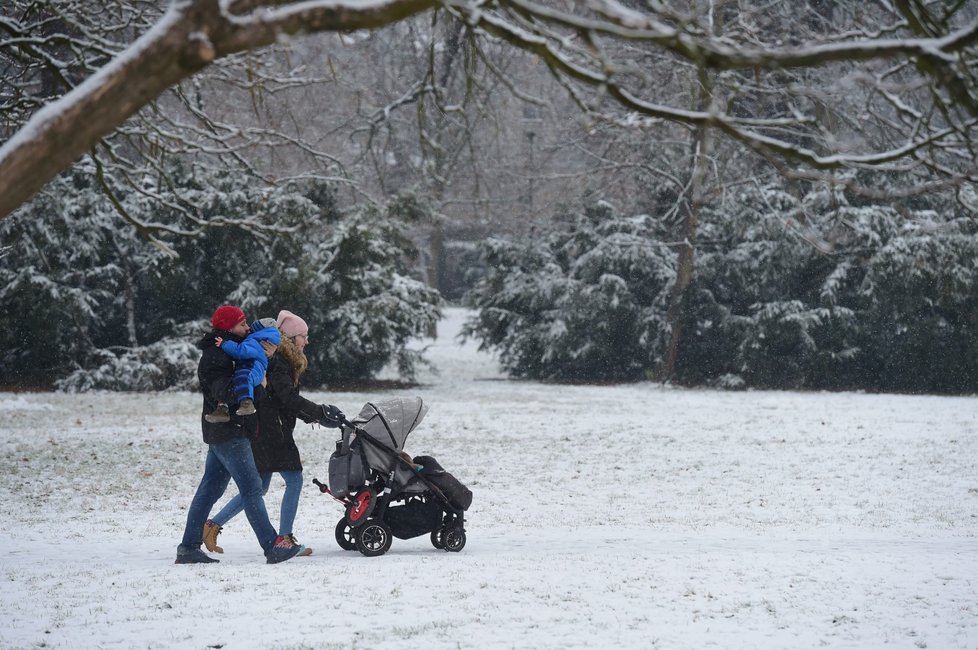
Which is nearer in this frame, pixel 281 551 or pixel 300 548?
pixel 281 551

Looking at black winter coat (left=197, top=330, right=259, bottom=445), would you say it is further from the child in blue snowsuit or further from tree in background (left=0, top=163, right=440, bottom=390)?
tree in background (left=0, top=163, right=440, bottom=390)

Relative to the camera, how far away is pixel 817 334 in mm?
23781

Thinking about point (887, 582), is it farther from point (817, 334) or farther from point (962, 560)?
point (817, 334)

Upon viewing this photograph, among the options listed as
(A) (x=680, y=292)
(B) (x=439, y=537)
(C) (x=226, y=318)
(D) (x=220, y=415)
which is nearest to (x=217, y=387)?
(D) (x=220, y=415)

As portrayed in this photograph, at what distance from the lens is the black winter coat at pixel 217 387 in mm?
6625

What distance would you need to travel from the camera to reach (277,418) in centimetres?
708

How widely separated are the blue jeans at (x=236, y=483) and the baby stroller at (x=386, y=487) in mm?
468

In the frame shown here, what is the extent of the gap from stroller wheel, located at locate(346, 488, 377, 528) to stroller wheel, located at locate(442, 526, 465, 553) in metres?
0.63

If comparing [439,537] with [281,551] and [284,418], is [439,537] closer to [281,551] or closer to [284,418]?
[281,551]

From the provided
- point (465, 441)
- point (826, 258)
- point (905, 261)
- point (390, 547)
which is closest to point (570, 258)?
point (826, 258)

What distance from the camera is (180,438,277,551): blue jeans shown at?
6734 mm

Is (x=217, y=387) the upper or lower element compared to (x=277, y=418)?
upper

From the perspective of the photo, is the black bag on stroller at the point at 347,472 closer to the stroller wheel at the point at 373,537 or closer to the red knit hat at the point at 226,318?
the stroller wheel at the point at 373,537

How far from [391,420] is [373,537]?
2.84ft
